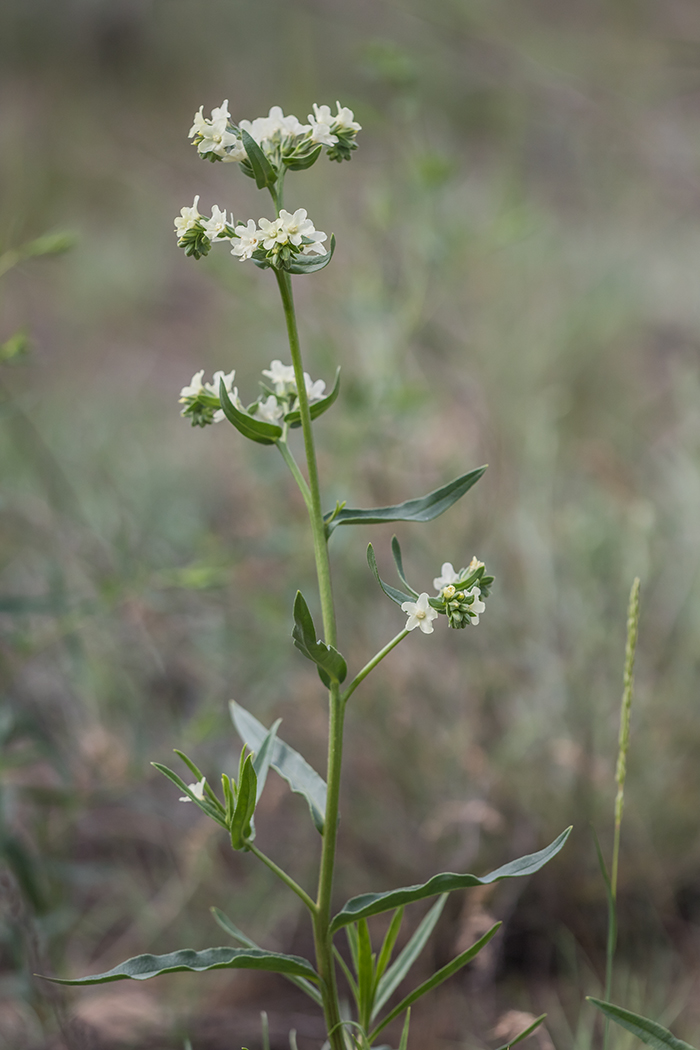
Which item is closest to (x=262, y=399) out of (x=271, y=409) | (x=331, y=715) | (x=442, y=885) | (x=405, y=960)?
(x=271, y=409)

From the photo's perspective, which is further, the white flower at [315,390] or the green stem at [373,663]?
the white flower at [315,390]

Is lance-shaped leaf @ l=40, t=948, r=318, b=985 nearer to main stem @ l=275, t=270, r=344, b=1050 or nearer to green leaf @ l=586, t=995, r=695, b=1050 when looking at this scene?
main stem @ l=275, t=270, r=344, b=1050

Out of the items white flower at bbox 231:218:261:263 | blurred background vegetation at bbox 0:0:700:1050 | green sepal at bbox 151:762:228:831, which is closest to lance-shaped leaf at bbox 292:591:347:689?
green sepal at bbox 151:762:228:831

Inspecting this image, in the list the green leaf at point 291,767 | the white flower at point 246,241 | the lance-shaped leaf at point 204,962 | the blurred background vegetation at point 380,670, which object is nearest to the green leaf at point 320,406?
the white flower at point 246,241

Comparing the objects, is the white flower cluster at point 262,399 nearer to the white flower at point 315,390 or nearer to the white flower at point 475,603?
the white flower at point 315,390

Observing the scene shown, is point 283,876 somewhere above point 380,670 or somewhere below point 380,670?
below

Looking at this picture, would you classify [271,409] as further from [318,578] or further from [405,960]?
[405,960]

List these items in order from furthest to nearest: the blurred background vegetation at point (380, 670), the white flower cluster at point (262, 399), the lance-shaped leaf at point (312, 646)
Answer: the blurred background vegetation at point (380, 670)
the white flower cluster at point (262, 399)
the lance-shaped leaf at point (312, 646)

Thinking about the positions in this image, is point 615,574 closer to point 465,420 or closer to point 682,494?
point 682,494
